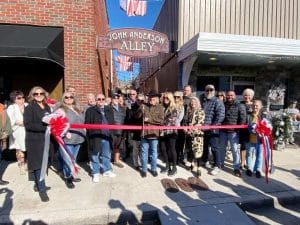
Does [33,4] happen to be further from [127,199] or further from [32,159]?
[127,199]

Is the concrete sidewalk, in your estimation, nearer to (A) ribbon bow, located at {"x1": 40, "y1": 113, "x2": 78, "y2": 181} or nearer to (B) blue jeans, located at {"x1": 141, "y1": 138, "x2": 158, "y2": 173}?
(B) blue jeans, located at {"x1": 141, "y1": 138, "x2": 158, "y2": 173}

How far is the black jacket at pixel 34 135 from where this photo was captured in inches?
165

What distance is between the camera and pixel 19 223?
12.2ft

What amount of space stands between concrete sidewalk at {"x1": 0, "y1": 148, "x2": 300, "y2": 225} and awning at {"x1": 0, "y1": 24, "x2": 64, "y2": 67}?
2524 millimetres

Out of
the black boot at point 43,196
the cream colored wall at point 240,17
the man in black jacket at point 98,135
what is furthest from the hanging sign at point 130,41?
the black boot at point 43,196

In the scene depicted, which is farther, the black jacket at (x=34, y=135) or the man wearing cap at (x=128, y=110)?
the man wearing cap at (x=128, y=110)

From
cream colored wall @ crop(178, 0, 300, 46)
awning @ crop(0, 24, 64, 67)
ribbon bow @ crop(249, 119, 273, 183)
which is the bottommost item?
ribbon bow @ crop(249, 119, 273, 183)

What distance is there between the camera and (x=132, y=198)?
4.45 metres

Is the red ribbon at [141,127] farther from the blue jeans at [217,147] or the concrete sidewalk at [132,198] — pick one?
the concrete sidewalk at [132,198]

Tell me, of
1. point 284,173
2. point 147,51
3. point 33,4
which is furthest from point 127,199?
point 33,4

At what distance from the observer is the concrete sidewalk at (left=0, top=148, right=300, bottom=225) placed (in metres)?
3.89

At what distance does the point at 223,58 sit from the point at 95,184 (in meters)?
5.71

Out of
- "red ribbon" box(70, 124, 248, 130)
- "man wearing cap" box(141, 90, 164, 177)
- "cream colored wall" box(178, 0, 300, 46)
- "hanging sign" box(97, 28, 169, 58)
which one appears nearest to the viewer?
"red ribbon" box(70, 124, 248, 130)

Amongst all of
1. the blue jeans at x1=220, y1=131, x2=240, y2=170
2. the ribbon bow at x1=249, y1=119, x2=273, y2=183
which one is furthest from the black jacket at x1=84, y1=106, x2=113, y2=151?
the ribbon bow at x1=249, y1=119, x2=273, y2=183
